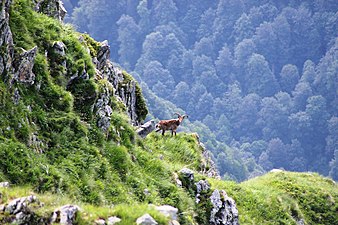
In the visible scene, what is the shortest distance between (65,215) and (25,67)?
5.31 metres

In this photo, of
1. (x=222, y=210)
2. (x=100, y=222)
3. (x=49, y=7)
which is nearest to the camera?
Result: (x=100, y=222)

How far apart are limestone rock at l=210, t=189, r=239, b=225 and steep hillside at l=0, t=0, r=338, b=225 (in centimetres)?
3

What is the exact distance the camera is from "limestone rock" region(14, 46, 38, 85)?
1295 cm

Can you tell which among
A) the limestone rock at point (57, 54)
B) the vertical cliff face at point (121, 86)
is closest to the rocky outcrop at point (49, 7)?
the limestone rock at point (57, 54)

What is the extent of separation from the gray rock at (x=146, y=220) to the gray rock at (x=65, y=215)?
3.30 ft

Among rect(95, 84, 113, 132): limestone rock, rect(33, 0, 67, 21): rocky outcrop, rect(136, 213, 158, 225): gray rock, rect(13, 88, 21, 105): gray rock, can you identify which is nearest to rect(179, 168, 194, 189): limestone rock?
rect(95, 84, 113, 132): limestone rock

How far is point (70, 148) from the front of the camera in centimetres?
1334

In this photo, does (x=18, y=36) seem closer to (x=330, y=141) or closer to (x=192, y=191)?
(x=192, y=191)

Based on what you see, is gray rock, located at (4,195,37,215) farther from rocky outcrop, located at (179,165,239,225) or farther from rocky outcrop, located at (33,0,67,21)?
rocky outcrop, located at (179,165,239,225)

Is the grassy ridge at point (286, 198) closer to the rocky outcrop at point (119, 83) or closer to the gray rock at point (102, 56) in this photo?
the rocky outcrop at point (119, 83)

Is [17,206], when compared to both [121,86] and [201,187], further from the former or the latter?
[121,86]

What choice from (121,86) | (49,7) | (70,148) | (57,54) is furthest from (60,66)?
(121,86)

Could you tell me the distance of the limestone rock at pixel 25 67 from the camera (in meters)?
13.0

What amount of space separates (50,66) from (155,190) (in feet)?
14.0
